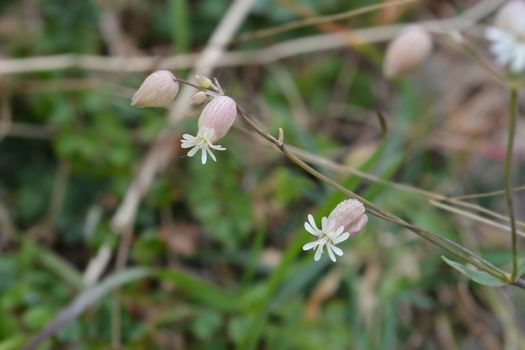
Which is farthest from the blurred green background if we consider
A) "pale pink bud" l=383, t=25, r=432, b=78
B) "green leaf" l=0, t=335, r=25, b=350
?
"pale pink bud" l=383, t=25, r=432, b=78

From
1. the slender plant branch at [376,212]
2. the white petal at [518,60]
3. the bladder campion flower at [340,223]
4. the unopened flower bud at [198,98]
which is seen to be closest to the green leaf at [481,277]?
the slender plant branch at [376,212]

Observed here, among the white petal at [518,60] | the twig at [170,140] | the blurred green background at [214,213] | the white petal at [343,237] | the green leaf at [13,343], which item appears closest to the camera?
the white petal at [518,60]

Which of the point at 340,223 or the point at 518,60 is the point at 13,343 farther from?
the point at 518,60

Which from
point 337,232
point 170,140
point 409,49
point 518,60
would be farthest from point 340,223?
point 170,140

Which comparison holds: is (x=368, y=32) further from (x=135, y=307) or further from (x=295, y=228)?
(x=135, y=307)

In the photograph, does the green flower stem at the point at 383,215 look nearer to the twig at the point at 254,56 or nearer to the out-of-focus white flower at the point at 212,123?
the out-of-focus white flower at the point at 212,123
